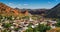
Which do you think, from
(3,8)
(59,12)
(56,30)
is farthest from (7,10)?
(56,30)

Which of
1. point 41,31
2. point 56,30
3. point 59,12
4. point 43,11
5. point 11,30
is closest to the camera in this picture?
point 56,30

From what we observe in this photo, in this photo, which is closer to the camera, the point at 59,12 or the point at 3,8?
the point at 3,8

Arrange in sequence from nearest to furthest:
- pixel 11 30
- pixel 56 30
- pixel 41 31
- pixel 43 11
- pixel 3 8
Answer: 1. pixel 56 30
2. pixel 41 31
3. pixel 11 30
4. pixel 3 8
5. pixel 43 11

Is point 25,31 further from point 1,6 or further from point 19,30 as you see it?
point 1,6

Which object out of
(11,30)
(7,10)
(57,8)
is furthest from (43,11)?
(11,30)

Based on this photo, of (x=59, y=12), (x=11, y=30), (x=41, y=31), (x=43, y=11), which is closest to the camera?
(x=41, y=31)

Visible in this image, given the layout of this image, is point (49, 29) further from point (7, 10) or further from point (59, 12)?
point (59, 12)

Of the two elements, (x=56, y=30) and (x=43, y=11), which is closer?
(x=56, y=30)
